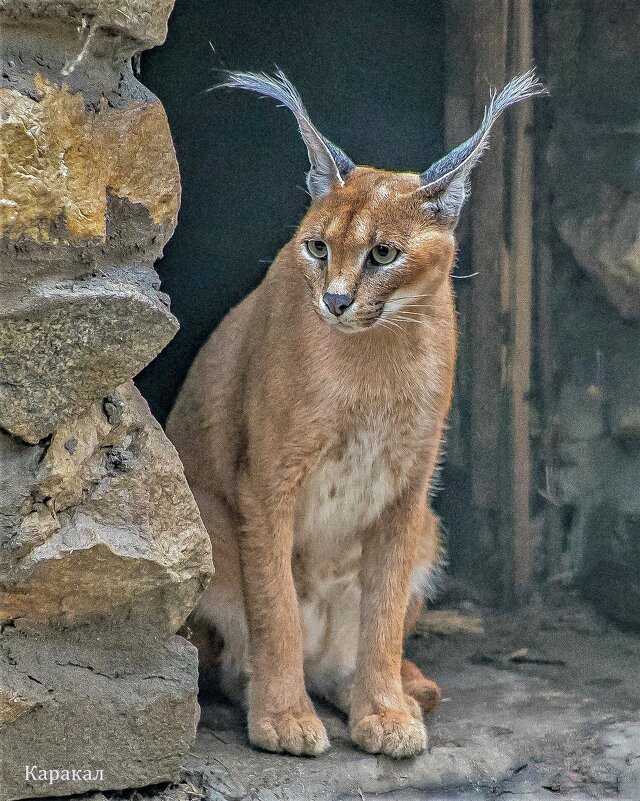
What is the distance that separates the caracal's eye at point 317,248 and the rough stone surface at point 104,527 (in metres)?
0.68

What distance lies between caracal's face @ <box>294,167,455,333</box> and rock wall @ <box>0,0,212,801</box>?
1.83ft

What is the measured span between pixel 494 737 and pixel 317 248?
4.84 feet

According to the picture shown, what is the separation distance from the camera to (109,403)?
7.94 feet

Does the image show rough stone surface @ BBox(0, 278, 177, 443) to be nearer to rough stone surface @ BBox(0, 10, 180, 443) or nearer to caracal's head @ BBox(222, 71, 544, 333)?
rough stone surface @ BBox(0, 10, 180, 443)

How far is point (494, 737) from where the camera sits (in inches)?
127

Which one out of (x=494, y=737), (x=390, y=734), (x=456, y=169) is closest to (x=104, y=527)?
(x=390, y=734)

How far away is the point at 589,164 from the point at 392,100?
73 centimetres

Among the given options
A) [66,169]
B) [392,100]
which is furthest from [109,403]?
[392,100]

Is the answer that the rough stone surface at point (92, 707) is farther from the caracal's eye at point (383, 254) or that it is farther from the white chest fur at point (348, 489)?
the caracal's eye at point (383, 254)

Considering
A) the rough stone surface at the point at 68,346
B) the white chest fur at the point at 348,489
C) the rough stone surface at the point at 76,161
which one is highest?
the rough stone surface at the point at 76,161

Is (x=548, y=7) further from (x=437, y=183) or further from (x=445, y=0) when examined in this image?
(x=437, y=183)

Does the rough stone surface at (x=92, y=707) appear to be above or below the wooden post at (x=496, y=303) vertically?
below

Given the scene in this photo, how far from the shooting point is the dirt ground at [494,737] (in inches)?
113

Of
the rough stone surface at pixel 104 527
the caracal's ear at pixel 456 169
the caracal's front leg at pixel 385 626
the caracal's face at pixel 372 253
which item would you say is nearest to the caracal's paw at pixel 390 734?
the caracal's front leg at pixel 385 626
